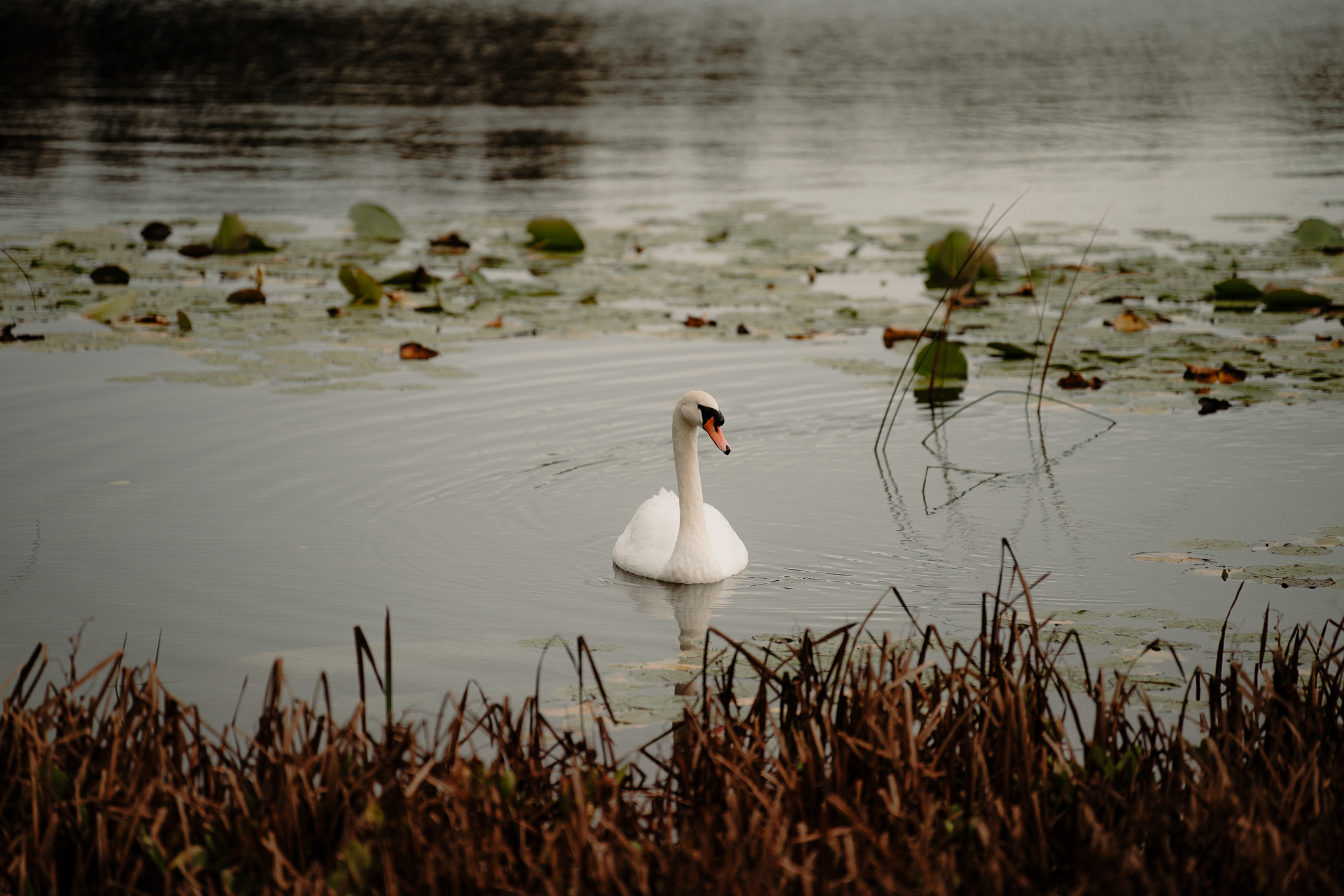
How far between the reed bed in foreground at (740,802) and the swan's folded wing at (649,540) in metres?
2.08

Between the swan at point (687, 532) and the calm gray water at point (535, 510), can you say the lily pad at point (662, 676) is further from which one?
the swan at point (687, 532)

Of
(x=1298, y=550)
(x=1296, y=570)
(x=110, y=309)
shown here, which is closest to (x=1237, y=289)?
(x=1298, y=550)

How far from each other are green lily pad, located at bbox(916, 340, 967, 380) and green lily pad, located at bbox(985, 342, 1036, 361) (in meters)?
0.51

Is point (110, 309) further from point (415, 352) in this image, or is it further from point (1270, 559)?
point (1270, 559)

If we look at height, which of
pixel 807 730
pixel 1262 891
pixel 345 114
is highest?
pixel 345 114

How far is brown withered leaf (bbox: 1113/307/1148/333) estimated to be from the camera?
9.91 metres

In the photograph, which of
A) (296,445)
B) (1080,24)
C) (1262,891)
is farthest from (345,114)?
(1080,24)

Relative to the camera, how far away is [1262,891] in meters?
2.95

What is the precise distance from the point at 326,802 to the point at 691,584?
8.89 ft

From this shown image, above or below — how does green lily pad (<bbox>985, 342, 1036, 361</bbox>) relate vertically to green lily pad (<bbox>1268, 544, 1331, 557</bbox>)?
above

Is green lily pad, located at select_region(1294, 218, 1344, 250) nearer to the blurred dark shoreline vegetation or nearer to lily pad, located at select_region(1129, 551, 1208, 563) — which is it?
lily pad, located at select_region(1129, 551, 1208, 563)

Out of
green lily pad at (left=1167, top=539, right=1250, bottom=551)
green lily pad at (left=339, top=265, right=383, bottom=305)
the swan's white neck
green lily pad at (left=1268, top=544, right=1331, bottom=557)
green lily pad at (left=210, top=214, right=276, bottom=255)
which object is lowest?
green lily pad at (left=1268, top=544, right=1331, bottom=557)

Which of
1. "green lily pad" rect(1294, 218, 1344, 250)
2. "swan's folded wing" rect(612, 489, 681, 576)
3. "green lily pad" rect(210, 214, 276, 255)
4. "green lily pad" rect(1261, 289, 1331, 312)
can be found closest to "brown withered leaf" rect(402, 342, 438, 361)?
"swan's folded wing" rect(612, 489, 681, 576)

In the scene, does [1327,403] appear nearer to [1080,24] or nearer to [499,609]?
[499,609]
